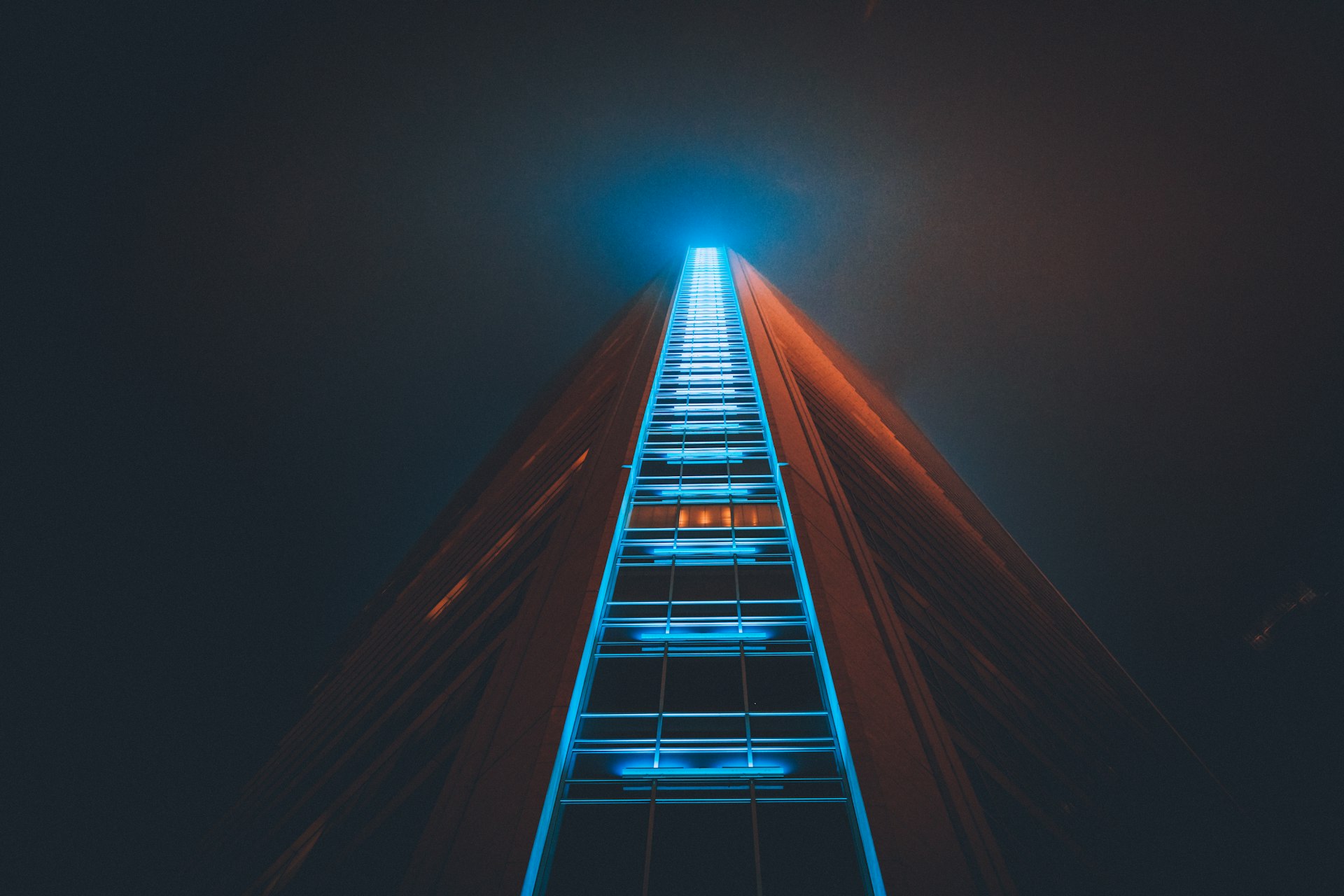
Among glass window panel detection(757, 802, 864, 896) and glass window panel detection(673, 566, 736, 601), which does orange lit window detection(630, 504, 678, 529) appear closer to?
glass window panel detection(673, 566, 736, 601)

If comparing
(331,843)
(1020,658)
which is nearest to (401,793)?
(331,843)

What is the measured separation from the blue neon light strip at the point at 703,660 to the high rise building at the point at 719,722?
0.03 m

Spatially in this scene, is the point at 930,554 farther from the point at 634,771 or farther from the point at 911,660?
the point at 634,771

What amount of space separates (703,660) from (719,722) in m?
1.14

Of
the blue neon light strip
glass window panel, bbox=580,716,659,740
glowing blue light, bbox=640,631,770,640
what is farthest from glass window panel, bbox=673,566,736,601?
glass window panel, bbox=580,716,659,740

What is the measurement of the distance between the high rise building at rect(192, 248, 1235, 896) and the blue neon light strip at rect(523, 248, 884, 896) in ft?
0.11

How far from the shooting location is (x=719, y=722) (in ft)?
21.6

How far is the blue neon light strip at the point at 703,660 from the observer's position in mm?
5711

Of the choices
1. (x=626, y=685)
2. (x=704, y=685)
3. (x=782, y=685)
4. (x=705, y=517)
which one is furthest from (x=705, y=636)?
(x=705, y=517)

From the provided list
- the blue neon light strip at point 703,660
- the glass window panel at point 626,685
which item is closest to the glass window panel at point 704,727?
the blue neon light strip at point 703,660

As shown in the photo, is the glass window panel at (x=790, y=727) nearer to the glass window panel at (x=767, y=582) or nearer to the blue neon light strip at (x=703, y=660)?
the blue neon light strip at (x=703, y=660)

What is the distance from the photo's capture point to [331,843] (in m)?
6.35

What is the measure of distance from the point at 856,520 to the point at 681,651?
4.66 meters

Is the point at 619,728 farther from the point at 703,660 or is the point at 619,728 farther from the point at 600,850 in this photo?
the point at 703,660
